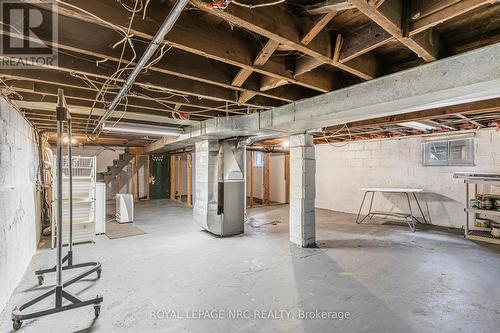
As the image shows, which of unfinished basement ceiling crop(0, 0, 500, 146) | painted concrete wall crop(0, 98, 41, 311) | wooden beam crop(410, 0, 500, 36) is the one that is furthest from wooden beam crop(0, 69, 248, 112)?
wooden beam crop(410, 0, 500, 36)

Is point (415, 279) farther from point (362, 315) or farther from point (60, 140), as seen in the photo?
point (60, 140)

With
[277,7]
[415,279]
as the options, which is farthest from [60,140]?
[415,279]

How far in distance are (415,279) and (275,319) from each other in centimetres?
178

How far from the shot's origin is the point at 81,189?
3.94 meters

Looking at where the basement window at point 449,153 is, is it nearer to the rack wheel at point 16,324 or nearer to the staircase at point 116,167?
the rack wheel at point 16,324

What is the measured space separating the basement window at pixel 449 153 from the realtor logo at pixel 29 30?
21.0ft

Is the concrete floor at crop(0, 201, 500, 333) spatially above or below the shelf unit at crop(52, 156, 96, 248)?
below

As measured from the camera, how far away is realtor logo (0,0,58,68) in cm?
133

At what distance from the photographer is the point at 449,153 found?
5.08 metres

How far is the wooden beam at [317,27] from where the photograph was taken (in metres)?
1.39

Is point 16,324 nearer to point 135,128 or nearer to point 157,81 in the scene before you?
point 157,81

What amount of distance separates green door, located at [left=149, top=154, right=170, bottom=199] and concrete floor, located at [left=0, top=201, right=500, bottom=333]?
218 inches

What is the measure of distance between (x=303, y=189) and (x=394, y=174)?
3395 mm

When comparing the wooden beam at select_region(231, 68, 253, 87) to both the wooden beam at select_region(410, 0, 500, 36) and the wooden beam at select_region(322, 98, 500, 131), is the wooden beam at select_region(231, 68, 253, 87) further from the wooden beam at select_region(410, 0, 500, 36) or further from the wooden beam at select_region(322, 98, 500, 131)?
the wooden beam at select_region(322, 98, 500, 131)
